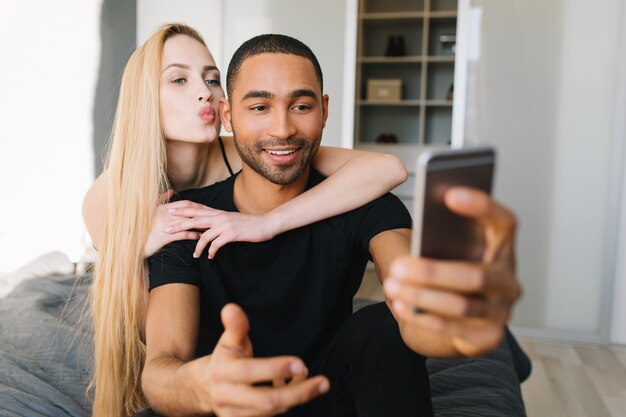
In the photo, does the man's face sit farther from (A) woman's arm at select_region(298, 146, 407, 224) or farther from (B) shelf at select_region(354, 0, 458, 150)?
(B) shelf at select_region(354, 0, 458, 150)

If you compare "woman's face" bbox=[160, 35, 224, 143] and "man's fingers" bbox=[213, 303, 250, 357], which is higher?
"woman's face" bbox=[160, 35, 224, 143]

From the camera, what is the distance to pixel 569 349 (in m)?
3.33

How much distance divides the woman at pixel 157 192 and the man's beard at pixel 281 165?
0.06 metres

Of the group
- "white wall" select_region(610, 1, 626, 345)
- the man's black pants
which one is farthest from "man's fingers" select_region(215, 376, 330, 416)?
"white wall" select_region(610, 1, 626, 345)

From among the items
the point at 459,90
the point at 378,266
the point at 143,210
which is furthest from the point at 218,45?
the point at 378,266

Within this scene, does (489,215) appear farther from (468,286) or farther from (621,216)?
(621,216)

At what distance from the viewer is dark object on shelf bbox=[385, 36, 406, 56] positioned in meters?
5.56

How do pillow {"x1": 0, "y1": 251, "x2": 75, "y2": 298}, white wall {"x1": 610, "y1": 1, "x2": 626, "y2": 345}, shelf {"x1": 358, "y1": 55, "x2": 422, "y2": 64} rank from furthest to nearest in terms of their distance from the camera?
shelf {"x1": 358, "y1": 55, "x2": 422, "y2": 64}
white wall {"x1": 610, "y1": 1, "x2": 626, "y2": 345}
pillow {"x1": 0, "y1": 251, "x2": 75, "y2": 298}

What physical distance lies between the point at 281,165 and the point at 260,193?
0.49 feet

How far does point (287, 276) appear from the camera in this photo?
141 centimetres

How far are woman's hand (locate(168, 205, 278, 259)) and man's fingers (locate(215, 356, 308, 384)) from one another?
544mm

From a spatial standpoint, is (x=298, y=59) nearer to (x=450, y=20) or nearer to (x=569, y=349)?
(x=569, y=349)

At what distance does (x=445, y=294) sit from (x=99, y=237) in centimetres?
120

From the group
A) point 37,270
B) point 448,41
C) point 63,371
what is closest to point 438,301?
point 63,371
